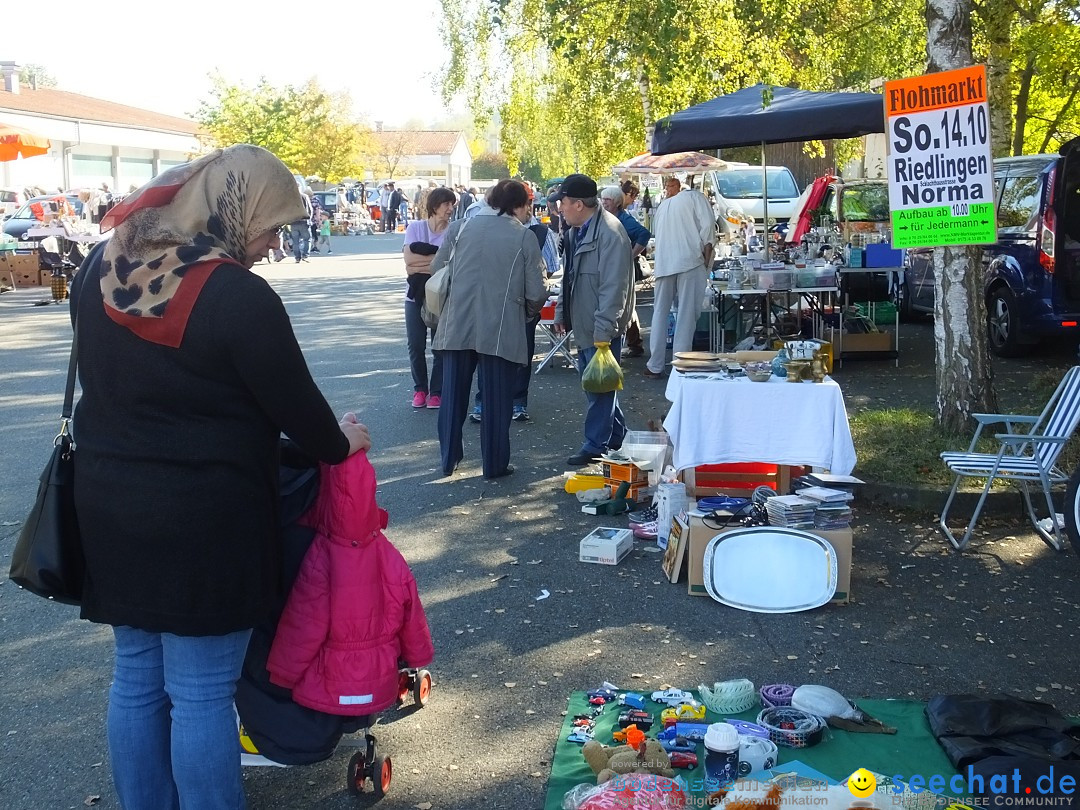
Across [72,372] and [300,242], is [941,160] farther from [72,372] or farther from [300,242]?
[300,242]

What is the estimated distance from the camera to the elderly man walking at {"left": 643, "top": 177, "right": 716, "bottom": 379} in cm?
1135

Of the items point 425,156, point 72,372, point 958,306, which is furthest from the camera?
point 425,156

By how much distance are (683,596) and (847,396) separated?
205 inches

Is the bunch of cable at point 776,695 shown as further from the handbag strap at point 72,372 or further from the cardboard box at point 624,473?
the cardboard box at point 624,473

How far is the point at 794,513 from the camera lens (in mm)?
5359

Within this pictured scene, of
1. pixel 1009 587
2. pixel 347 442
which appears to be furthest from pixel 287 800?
pixel 1009 587

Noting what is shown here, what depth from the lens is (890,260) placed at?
12.0m

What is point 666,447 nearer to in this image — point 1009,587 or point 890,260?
point 1009,587

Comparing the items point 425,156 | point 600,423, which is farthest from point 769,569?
point 425,156

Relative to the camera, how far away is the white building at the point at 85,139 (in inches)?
1766

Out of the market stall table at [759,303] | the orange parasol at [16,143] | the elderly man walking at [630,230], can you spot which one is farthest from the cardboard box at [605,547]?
the orange parasol at [16,143]

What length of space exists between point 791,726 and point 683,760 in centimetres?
43

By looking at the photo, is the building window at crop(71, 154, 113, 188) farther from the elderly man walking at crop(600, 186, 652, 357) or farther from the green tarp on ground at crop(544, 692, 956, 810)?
the green tarp on ground at crop(544, 692, 956, 810)

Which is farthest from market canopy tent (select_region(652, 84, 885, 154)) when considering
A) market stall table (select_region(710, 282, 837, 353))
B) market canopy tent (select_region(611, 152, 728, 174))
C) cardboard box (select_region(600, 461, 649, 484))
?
market canopy tent (select_region(611, 152, 728, 174))
